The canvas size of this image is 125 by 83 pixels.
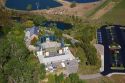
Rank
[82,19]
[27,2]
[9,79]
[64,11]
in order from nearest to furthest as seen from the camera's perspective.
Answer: [9,79] < [82,19] < [64,11] < [27,2]

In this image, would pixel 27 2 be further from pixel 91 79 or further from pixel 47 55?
pixel 91 79

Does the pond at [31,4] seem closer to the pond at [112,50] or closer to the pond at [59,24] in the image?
the pond at [59,24]

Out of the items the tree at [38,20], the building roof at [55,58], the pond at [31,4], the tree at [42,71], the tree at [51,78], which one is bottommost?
the tree at [51,78]

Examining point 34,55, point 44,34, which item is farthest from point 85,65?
point 44,34

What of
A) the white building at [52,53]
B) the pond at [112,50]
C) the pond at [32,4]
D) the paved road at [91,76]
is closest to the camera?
the paved road at [91,76]

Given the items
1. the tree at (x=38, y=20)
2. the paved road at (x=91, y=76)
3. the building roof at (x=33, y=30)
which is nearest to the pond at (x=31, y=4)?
the tree at (x=38, y=20)

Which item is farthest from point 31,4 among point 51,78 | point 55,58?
point 51,78
